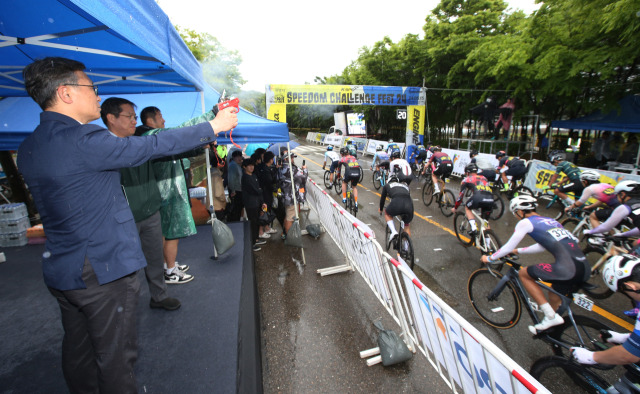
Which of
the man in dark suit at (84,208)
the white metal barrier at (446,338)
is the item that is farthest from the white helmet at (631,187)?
the man in dark suit at (84,208)

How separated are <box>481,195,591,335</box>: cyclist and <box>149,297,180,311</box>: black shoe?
4021 mm

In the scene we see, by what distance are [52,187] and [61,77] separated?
2.00 ft

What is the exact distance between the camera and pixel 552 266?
314 cm

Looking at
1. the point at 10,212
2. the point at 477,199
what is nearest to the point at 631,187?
the point at 477,199

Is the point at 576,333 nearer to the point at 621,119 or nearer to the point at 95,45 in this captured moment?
the point at 95,45

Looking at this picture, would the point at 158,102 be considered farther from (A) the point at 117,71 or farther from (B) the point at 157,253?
(B) the point at 157,253

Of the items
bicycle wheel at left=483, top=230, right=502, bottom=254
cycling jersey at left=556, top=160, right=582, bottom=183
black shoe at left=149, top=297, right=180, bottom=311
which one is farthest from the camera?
cycling jersey at left=556, top=160, right=582, bottom=183

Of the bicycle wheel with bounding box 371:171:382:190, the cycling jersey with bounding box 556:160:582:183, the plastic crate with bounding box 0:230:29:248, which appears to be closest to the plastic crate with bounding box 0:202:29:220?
the plastic crate with bounding box 0:230:29:248

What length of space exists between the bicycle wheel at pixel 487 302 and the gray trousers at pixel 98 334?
3.93 meters

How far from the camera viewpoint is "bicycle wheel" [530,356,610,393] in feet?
7.78

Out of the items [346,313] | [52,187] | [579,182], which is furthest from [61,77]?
[579,182]

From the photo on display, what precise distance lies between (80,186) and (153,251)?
187cm

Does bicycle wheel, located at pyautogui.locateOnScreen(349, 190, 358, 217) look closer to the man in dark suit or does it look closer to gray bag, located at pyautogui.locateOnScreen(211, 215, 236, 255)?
gray bag, located at pyautogui.locateOnScreen(211, 215, 236, 255)

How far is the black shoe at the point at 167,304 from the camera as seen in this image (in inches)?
136
